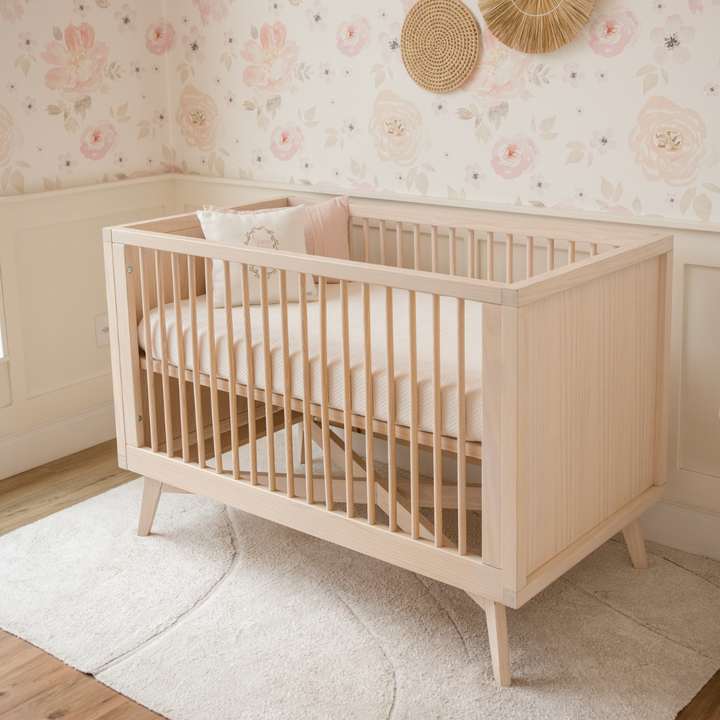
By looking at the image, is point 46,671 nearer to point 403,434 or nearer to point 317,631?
point 317,631

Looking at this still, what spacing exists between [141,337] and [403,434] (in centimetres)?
79

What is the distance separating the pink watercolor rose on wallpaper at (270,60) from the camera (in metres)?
2.66

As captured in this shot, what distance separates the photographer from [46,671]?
1.76 m

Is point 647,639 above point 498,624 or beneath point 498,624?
beneath

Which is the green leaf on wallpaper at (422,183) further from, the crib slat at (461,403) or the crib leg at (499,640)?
the crib leg at (499,640)

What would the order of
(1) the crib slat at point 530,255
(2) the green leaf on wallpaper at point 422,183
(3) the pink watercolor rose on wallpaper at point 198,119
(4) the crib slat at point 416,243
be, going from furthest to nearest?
(3) the pink watercolor rose on wallpaper at point 198,119
(2) the green leaf on wallpaper at point 422,183
(4) the crib slat at point 416,243
(1) the crib slat at point 530,255

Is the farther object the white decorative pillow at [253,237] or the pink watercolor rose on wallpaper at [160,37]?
the pink watercolor rose on wallpaper at [160,37]

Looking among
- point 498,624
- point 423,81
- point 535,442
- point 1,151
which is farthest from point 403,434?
point 1,151

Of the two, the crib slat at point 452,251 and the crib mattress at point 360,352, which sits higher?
the crib slat at point 452,251

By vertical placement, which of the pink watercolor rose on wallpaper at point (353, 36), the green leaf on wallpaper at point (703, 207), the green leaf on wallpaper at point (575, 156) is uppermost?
the pink watercolor rose on wallpaper at point (353, 36)

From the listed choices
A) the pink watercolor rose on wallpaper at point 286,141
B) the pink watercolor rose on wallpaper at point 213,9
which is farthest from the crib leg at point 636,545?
the pink watercolor rose on wallpaper at point 213,9

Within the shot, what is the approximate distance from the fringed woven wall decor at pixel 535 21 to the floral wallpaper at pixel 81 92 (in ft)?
4.17

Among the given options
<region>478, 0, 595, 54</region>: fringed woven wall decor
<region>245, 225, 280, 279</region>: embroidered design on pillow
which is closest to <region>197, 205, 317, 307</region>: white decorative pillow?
<region>245, 225, 280, 279</region>: embroidered design on pillow

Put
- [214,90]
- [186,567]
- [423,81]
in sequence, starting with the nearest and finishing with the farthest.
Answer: [186,567] < [423,81] < [214,90]
